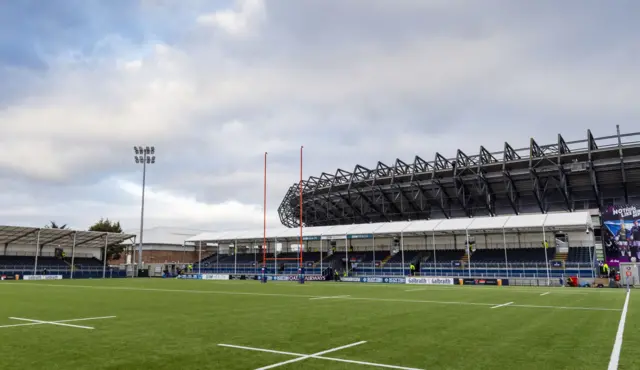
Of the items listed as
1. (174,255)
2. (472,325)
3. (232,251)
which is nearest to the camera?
(472,325)

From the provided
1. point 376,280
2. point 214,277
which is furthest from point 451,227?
point 214,277

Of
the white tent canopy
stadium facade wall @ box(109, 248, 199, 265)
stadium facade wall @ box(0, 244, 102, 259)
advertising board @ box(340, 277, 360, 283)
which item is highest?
the white tent canopy

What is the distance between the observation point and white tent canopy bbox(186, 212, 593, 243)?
153 feet

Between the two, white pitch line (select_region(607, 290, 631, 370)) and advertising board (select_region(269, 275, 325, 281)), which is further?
advertising board (select_region(269, 275, 325, 281))

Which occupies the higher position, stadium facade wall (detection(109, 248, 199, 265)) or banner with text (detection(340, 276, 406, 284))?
stadium facade wall (detection(109, 248, 199, 265))

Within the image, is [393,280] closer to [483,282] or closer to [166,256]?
[483,282]

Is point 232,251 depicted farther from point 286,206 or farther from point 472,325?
point 472,325

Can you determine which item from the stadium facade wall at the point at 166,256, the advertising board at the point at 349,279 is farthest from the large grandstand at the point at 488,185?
the stadium facade wall at the point at 166,256

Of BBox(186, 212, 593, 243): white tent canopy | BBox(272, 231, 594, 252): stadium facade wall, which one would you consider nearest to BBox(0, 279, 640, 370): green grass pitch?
BBox(186, 212, 593, 243): white tent canopy

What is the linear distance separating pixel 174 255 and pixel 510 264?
73.0m

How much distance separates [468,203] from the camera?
71.8 m

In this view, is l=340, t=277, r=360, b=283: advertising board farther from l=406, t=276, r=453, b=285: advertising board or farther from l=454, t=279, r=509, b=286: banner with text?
l=454, t=279, r=509, b=286: banner with text

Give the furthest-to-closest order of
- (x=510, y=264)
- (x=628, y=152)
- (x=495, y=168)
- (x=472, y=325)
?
1. (x=495, y=168)
2. (x=628, y=152)
3. (x=510, y=264)
4. (x=472, y=325)

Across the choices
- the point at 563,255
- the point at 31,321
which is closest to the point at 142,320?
the point at 31,321
